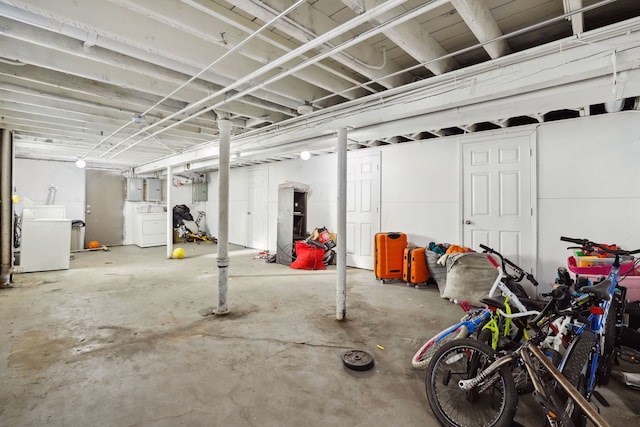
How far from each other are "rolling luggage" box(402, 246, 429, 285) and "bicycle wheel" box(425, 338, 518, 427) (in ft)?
8.95

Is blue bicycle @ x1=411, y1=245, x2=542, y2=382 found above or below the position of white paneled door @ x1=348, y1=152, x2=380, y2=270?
below

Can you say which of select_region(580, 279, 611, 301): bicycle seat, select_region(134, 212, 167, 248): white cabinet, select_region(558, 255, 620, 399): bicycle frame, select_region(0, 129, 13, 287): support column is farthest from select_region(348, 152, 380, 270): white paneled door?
select_region(134, 212, 167, 248): white cabinet

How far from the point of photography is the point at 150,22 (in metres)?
2.13

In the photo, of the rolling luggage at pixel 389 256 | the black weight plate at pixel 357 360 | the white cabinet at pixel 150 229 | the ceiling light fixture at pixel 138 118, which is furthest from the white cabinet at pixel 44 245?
the black weight plate at pixel 357 360

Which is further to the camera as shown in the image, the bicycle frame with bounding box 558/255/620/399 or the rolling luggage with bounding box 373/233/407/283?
the rolling luggage with bounding box 373/233/407/283

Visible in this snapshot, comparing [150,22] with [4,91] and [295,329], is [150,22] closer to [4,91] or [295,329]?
[4,91]

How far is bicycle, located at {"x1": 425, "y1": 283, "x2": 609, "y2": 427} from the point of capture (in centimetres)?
149

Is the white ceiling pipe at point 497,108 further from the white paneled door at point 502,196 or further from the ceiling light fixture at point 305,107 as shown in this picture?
the white paneled door at point 502,196

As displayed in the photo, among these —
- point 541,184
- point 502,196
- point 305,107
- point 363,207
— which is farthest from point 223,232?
point 541,184

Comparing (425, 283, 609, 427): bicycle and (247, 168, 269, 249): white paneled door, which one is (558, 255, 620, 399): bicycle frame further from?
(247, 168, 269, 249): white paneled door

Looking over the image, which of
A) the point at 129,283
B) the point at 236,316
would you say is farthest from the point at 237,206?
the point at 236,316

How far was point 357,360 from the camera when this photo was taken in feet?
8.02

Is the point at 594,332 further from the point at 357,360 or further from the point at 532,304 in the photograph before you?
the point at 357,360

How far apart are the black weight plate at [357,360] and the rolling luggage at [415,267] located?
2.45m
